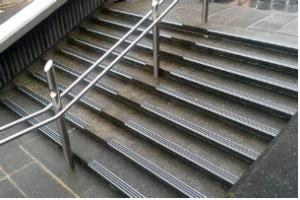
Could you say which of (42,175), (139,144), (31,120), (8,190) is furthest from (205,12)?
(8,190)

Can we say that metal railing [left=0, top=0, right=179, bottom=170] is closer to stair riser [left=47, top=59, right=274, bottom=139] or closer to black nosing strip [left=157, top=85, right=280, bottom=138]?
stair riser [left=47, top=59, right=274, bottom=139]

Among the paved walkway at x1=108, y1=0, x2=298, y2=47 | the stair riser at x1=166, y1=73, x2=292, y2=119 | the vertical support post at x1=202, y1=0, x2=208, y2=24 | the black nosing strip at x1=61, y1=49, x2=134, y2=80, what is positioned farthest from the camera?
the vertical support post at x1=202, y1=0, x2=208, y2=24

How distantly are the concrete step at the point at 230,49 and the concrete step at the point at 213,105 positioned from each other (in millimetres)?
628

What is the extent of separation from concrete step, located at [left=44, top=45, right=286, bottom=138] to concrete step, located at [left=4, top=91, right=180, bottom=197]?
0.93 metres

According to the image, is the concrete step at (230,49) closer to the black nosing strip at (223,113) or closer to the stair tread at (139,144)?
the black nosing strip at (223,113)

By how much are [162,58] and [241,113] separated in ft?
4.68

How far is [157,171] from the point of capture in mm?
2820

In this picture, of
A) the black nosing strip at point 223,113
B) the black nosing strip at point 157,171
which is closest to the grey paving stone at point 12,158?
the black nosing strip at point 157,171

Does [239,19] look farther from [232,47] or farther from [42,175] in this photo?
[42,175]

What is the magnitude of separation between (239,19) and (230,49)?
113 cm

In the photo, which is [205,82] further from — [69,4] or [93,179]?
[69,4]

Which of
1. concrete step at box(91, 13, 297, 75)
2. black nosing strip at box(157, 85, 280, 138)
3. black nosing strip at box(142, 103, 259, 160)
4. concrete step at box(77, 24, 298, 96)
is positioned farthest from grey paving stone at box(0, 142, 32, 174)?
concrete step at box(91, 13, 297, 75)

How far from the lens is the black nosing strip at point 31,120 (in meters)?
3.49

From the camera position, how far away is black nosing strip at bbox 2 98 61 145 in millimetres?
3490
